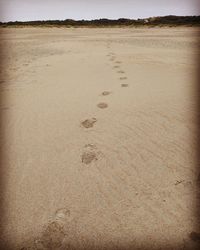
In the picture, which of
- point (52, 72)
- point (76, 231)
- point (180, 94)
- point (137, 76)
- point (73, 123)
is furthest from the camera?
point (52, 72)

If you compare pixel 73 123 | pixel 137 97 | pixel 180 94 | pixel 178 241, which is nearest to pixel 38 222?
pixel 178 241

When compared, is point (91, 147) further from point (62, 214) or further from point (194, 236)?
point (194, 236)

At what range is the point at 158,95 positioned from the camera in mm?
3885

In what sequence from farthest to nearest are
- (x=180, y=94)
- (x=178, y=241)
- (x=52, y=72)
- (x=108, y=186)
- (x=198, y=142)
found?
(x=52, y=72) < (x=180, y=94) < (x=198, y=142) < (x=108, y=186) < (x=178, y=241)

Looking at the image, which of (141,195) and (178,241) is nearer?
(178,241)

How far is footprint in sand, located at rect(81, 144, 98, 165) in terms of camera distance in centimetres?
248

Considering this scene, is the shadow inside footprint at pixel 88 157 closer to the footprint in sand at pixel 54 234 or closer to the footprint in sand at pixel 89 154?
the footprint in sand at pixel 89 154

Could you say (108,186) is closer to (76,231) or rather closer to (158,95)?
(76,231)

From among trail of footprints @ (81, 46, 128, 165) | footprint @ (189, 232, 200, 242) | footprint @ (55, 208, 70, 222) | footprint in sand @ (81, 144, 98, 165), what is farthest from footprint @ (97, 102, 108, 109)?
footprint @ (189, 232, 200, 242)

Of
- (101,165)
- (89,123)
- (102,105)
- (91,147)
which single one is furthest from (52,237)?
(102,105)

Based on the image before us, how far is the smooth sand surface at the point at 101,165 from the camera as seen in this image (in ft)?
5.80

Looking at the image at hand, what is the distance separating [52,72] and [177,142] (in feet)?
13.1

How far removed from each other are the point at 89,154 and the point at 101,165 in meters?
0.25

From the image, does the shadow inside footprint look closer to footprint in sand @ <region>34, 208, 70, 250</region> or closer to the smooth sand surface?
the smooth sand surface
